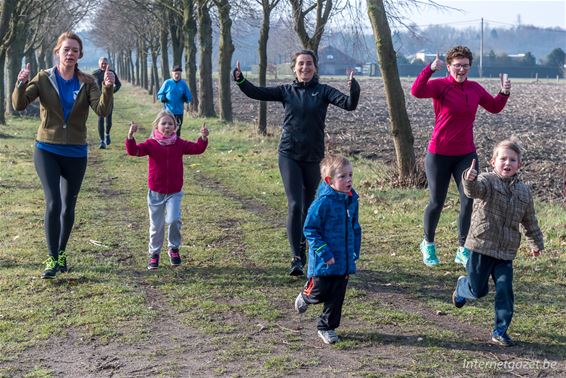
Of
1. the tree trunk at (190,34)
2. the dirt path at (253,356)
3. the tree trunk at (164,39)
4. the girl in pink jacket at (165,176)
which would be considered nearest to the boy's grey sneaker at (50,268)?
the girl in pink jacket at (165,176)

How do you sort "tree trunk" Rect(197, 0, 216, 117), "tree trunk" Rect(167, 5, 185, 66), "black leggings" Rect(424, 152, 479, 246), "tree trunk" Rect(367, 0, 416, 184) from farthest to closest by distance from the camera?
"tree trunk" Rect(167, 5, 185, 66) → "tree trunk" Rect(197, 0, 216, 117) → "tree trunk" Rect(367, 0, 416, 184) → "black leggings" Rect(424, 152, 479, 246)

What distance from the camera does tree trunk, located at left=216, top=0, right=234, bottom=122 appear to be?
24211 mm

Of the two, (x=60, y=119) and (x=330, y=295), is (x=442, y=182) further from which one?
(x=60, y=119)

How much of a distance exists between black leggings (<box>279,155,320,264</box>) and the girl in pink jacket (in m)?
0.89

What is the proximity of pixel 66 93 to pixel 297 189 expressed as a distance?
2338 mm

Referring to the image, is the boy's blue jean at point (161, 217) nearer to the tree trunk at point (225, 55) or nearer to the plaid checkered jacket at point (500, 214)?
the plaid checkered jacket at point (500, 214)

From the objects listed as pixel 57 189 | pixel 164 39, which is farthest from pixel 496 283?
pixel 164 39

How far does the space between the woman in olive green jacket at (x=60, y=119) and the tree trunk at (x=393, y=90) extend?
19.1ft

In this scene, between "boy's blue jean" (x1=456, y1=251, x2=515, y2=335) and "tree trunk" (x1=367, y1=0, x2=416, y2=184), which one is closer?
"boy's blue jean" (x1=456, y1=251, x2=515, y2=335)

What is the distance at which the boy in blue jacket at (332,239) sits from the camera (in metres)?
5.66

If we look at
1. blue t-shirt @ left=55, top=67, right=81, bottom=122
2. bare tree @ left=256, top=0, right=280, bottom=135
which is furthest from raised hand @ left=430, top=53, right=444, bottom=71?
bare tree @ left=256, top=0, right=280, bottom=135

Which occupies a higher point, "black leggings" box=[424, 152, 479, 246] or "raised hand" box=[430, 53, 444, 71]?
"raised hand" box=[430, 53, 444, 71]

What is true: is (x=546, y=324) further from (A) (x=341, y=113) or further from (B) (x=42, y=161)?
(A) (x=341, y=113)

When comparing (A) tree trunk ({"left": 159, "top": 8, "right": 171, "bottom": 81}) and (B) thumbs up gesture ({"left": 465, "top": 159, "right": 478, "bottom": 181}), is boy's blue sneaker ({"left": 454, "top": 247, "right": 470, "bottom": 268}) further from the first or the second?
(A) tree trunk ({"left": 159, "top": 8, "right": 171, "bottom": 81})
